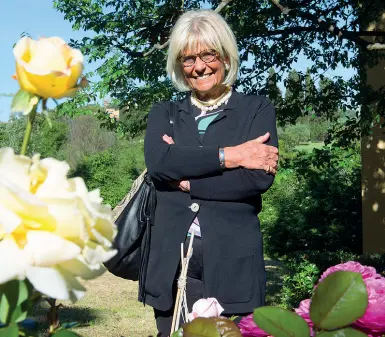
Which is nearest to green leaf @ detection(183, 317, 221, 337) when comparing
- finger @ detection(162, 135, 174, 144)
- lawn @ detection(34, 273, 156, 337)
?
finger @ detection(162, 135, 174, 144)

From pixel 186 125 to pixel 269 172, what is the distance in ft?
1.23

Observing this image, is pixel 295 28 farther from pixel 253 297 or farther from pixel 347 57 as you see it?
pixel 253 297

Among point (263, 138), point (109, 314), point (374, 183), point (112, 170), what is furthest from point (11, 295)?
point (112, 170)

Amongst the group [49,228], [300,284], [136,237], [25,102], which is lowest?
[300,284]

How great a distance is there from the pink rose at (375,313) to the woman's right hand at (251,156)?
1.51m

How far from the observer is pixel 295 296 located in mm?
6359

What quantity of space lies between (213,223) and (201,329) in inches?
61.6

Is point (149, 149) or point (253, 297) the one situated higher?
point (149, 149)

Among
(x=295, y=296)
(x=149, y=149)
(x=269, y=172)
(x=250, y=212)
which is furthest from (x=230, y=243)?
(x=295, y=296)

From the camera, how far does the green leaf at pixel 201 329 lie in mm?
599

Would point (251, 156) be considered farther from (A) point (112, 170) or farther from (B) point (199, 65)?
(A) point (112, 170)

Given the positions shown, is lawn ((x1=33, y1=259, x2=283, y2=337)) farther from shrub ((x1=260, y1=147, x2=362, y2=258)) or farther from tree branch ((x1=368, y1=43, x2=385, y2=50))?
tree branch ((x1=368, y1=43, x2=385, y2=50))

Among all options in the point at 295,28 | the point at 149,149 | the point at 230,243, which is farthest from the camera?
the point at 295,28

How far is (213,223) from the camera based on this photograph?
2164mm
